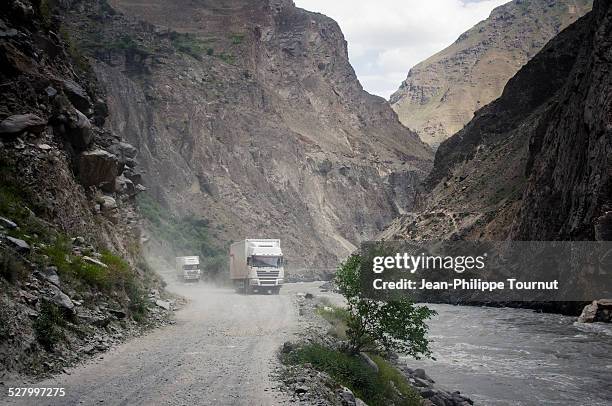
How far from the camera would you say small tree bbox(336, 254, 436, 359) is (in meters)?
16.3

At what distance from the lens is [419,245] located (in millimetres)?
73812

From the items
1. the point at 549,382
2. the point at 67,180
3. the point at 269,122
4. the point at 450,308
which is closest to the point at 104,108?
the point at 67,180

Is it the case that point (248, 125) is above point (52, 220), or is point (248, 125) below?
above

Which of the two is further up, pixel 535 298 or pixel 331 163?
pixel 331 163

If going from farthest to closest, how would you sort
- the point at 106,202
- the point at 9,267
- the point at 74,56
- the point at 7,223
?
the point at 74,56 → the point at 106,202 → the point at 7,223 → the point at 9,267

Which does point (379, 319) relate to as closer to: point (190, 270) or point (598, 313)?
point (598, 313)

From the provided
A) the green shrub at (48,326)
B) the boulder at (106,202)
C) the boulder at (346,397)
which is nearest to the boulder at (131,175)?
the boulder at (106,202)

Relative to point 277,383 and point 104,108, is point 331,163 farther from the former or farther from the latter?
point 277,383

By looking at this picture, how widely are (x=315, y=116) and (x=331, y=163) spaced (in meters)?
21.0

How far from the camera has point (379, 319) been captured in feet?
55.1

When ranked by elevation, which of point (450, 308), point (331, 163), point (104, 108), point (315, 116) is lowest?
point (450, 308)

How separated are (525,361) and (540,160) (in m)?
38.3

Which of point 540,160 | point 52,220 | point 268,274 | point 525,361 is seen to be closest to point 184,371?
point 52,220

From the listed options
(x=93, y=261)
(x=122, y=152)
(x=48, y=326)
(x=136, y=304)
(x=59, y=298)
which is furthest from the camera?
(x=122, y=152)
